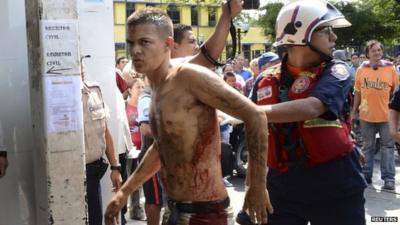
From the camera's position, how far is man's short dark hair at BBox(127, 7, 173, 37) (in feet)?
9.19

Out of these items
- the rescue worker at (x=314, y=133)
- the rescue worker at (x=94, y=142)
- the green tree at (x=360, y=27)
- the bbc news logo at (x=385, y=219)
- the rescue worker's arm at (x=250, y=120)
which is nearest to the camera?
the rescue worker's arm at (x=250, y=120)

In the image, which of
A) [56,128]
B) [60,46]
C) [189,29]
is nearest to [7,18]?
[60,46]

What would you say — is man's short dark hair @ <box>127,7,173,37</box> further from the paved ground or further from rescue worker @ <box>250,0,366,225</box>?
the paved ground

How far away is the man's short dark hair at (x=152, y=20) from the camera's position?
2801 mm

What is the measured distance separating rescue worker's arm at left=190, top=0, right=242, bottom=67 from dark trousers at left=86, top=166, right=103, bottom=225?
1.68m

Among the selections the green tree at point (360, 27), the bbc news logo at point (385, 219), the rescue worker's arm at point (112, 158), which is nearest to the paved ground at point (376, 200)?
the bbc news logo at point (385, 219)

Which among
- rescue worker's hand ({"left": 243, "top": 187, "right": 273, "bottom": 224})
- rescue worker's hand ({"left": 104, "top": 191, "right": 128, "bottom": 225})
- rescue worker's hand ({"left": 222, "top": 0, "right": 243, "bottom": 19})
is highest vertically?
rescue worker's hand ({"left": 222, "top": 0, "right": 243, "bottom": 19})

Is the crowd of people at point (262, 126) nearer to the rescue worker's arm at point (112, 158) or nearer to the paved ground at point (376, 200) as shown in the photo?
the rescue worker's arm at point (112, 158)

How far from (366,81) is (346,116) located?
16.2 feet

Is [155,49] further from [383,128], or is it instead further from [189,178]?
[383,128]

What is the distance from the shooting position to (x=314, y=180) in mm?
3346

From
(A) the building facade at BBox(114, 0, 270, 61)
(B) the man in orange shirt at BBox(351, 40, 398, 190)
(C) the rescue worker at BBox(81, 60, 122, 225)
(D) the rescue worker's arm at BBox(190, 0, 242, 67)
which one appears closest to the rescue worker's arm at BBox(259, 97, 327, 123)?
(D) the rescue worker's arm at BBox(190, 0, 242, 67)

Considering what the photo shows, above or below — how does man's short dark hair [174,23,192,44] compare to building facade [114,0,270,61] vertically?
above

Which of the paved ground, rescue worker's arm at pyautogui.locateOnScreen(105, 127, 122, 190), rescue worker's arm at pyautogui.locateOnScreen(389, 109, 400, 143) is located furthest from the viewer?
the paved ground
